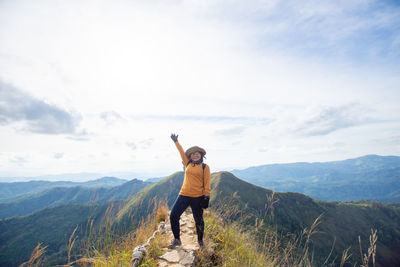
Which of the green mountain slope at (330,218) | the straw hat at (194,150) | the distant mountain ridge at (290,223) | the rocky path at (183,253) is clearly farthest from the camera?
the distant mountain ridge at (290,223)

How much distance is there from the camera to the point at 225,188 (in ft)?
354

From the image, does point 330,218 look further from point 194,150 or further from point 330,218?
point 194,150

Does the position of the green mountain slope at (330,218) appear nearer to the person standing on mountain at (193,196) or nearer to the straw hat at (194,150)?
the person standing on mountain at (193,196)

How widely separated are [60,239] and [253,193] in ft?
400

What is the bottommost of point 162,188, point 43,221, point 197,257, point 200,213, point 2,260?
point 2,260

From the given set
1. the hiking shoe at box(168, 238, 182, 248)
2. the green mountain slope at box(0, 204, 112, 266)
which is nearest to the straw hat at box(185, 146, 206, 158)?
the hiking shoe at box(168, 238, 182, 248)

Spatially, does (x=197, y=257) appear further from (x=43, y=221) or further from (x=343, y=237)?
(x=43, y=221)

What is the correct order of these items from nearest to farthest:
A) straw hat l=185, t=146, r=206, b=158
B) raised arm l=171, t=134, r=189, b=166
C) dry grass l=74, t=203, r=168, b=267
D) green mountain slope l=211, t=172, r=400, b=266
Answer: dry grass l=74, t=203, r=168, b=267 → straw hat l=185, t=146, r=206, b=158 → raised arm l=171, t=134, r=189, b=166 → green mountain slope l=211, t=172, r=400, b=266

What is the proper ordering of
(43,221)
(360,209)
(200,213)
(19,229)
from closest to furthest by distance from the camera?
(200,213)
(360,209)
(19,229)
(43,221)

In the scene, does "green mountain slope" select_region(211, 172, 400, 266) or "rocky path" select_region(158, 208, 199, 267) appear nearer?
"rocky path" select_region(158, 208, 199, 267)

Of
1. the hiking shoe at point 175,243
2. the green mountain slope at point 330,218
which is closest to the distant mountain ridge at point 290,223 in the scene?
the green mountain slope at point 330,218

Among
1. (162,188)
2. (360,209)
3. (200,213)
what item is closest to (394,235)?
(360,209)

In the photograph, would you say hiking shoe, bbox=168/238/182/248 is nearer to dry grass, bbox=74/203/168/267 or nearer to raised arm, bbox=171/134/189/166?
dry grass, bbox=74/203/168/267

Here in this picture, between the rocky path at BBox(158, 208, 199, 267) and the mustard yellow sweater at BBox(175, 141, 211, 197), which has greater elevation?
the mustard yellow sweater at BBox(175, 141, 211, 197)
